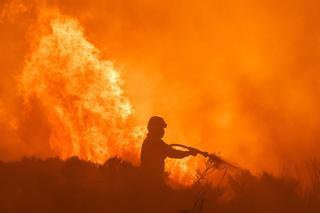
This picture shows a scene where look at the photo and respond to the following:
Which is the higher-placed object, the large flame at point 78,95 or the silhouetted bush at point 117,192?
the large flame at point 78,95

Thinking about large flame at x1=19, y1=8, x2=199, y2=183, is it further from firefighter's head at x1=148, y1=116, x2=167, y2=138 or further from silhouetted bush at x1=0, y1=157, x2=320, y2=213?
silhouetted bush at x1=0, y1=157, x2=320, y2=213

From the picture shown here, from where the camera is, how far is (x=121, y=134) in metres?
21.3

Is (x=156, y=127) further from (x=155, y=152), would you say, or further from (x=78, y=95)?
(x=78, y=95)

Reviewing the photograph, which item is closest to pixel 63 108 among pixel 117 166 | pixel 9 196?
pixel 117 166

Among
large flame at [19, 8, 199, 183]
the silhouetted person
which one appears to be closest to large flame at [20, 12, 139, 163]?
large flame at [19, 8, 199, 183]

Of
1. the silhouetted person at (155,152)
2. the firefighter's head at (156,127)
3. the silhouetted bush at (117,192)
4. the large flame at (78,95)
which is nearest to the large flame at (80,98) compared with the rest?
the large flame at (78,95)

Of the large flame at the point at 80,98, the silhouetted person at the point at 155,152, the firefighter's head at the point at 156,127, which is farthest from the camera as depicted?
the large flame at the point at 80,98

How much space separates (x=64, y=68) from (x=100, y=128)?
2430 millimetres

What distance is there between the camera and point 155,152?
1816 centimetres

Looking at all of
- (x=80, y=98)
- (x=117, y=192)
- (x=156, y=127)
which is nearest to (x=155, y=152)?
(x=156, y=127)

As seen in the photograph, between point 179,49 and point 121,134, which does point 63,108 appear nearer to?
point 121,134

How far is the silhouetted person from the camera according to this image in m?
17.9

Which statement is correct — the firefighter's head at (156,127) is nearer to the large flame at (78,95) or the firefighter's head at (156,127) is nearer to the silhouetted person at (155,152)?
the silhouetted person at (155,152)

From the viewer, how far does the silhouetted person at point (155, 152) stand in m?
17.9
